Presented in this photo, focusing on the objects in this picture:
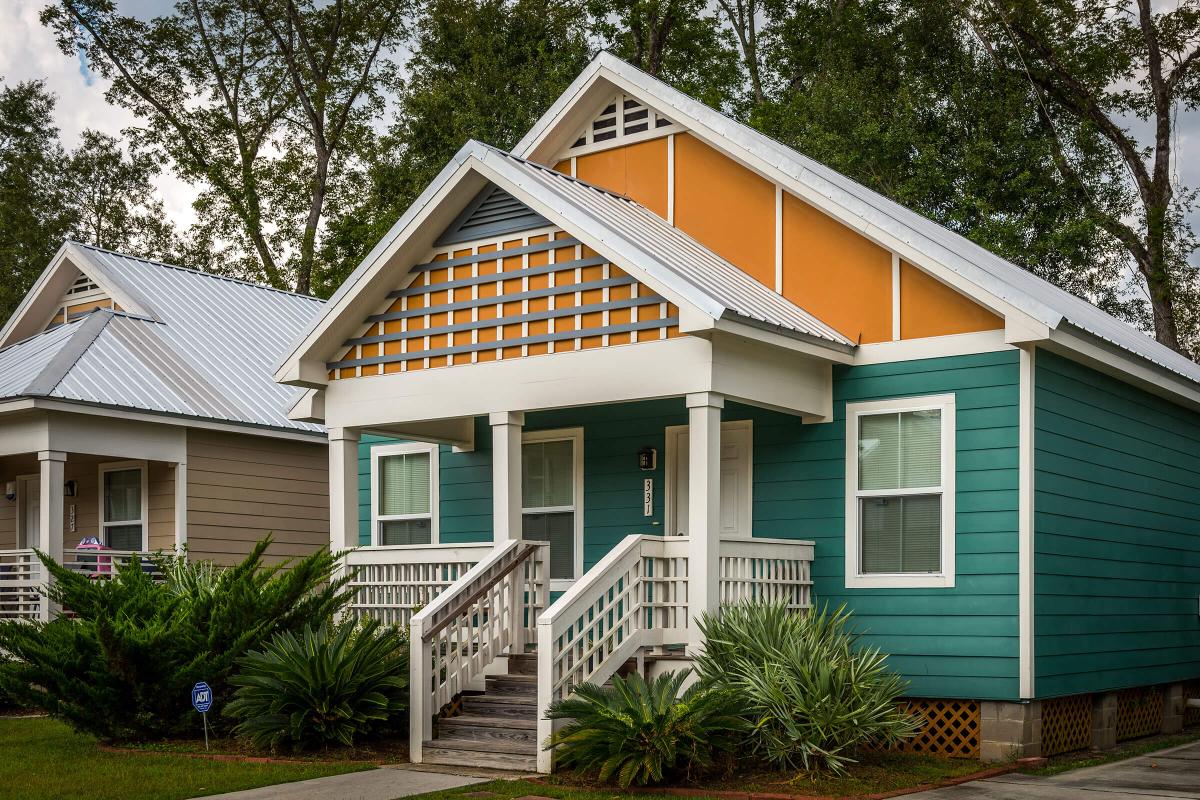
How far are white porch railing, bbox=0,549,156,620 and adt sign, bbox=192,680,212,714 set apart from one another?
608 cm

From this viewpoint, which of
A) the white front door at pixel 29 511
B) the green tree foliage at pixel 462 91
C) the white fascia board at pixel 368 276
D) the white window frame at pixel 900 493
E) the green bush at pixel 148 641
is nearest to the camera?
the green bush at pixel 148 641

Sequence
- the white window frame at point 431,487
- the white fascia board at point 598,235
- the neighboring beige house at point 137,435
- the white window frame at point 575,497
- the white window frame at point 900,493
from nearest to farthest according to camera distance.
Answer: the white fascia board at point 598,235 → the white window frame at point 900,493 → the white window frame at point 575,497 → the white window frame at point 431,487 → the neighboring beige house at point 137,435

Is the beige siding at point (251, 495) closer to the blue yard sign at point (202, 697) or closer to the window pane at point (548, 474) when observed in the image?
the window pane at point (548, 474)

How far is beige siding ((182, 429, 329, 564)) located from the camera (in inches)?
773

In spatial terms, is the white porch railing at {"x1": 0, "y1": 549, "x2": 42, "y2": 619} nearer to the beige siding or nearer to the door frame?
the beige siding

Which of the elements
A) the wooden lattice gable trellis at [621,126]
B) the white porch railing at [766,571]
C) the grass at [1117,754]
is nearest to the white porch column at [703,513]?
the white porch railing at [766,571]

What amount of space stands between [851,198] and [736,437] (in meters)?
2.64

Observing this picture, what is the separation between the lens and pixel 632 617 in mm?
11672

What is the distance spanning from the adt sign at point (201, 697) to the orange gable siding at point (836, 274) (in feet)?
21.7

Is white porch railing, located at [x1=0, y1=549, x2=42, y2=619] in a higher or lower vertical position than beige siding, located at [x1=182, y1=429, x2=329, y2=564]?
lower

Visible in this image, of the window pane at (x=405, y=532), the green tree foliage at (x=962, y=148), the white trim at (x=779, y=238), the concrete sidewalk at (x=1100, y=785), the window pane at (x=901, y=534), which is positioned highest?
the green tree foliage at (x=962, y=148)

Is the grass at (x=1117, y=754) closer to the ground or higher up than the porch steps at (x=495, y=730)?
closer to the ground

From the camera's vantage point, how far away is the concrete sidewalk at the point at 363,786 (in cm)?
954

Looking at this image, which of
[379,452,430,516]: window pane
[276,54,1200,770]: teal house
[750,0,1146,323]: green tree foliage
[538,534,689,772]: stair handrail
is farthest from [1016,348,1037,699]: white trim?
[750,0,1146,323]: green tree foliage
